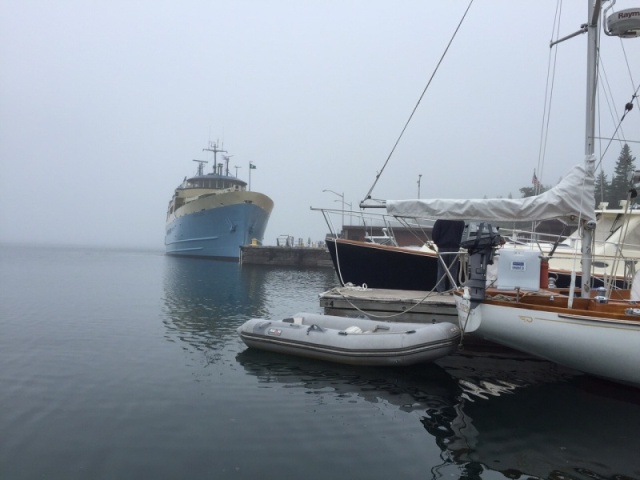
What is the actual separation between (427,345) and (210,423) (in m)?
4.44

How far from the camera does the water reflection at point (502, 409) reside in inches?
239

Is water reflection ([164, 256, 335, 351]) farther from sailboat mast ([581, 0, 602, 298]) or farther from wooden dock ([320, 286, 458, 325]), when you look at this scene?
sailboat mast ([581, 0, 602, 298])

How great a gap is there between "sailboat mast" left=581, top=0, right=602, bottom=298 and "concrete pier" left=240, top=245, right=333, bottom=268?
126ft

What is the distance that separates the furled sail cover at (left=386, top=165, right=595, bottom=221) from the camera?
888 centimetres

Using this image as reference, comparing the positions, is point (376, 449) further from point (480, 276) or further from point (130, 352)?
point (130, 352)

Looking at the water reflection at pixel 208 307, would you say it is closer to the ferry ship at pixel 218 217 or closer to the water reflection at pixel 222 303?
the water reflection at pixel 222 303

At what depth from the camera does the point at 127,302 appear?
2009 centimetres

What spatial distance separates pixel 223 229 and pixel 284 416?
51255 millimetres

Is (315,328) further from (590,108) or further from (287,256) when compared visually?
(287,256)

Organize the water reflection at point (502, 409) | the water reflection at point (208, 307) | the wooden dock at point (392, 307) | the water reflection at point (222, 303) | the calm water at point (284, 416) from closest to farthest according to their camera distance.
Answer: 1. the calm water at point (284, 416)
2. the water reflection at point (502, 409)
3. the wooden dock at point (392, 307)
4. the water reflection at point (208, 307)
5. the water reflection at point (222, 303)

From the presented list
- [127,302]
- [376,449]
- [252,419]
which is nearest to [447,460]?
[376,449]

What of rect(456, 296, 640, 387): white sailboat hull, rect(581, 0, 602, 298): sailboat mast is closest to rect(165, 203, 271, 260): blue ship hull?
rect(581, 0, 602, 298): sailboat mast

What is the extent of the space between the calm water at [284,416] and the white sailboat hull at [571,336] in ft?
2.37

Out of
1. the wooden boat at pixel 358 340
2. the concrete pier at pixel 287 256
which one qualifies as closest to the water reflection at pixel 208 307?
the wooden boat at pixel 358 340
